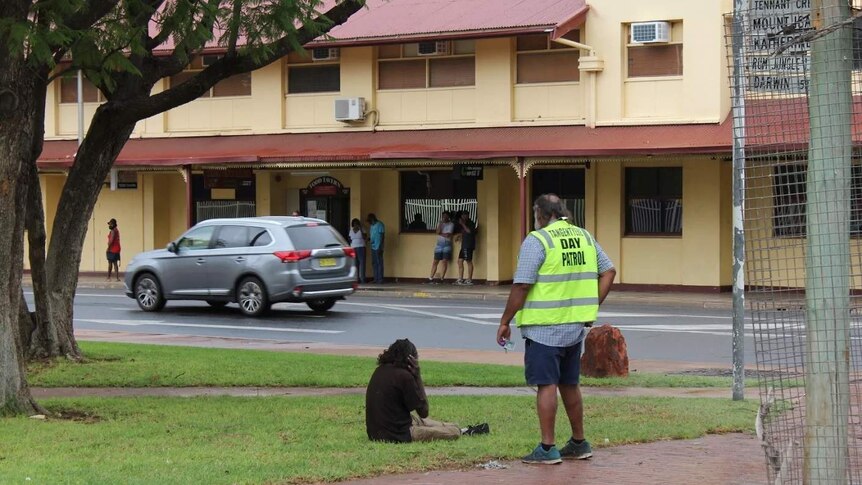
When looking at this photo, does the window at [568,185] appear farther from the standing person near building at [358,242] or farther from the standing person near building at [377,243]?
the standing person near building at [358,242]

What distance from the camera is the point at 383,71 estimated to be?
3294 centimetres

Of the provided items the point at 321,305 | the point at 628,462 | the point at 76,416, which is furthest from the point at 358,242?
Answer: the point at 628,462

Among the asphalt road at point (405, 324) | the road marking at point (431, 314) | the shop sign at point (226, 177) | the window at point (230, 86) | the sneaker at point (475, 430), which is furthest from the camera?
the window at point (230, 86)

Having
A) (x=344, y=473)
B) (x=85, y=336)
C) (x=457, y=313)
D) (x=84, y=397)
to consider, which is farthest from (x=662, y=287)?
(x=344, y=473)

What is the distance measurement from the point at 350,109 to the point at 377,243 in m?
3.41

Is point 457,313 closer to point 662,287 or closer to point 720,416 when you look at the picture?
point 662,287

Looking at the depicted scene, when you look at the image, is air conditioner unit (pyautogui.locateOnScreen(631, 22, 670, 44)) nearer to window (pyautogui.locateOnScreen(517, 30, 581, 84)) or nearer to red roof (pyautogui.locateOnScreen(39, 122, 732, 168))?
window (pyautogui.locateOnScreen(517, 30, 581, 84))

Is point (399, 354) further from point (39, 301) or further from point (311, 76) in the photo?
point (311, 76)

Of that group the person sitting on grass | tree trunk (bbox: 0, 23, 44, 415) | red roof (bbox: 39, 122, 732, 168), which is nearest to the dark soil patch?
tree trunk (bbox: 0, 23, 44, 415)

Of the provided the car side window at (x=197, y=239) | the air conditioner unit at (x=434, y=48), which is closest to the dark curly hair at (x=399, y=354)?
the car side window at (x=197, y=239)

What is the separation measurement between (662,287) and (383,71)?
29.6 feet

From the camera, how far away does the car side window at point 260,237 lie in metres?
23.3

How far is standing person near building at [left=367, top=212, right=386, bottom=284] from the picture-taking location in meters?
32.6

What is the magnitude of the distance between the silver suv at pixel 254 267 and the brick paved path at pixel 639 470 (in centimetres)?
1400
